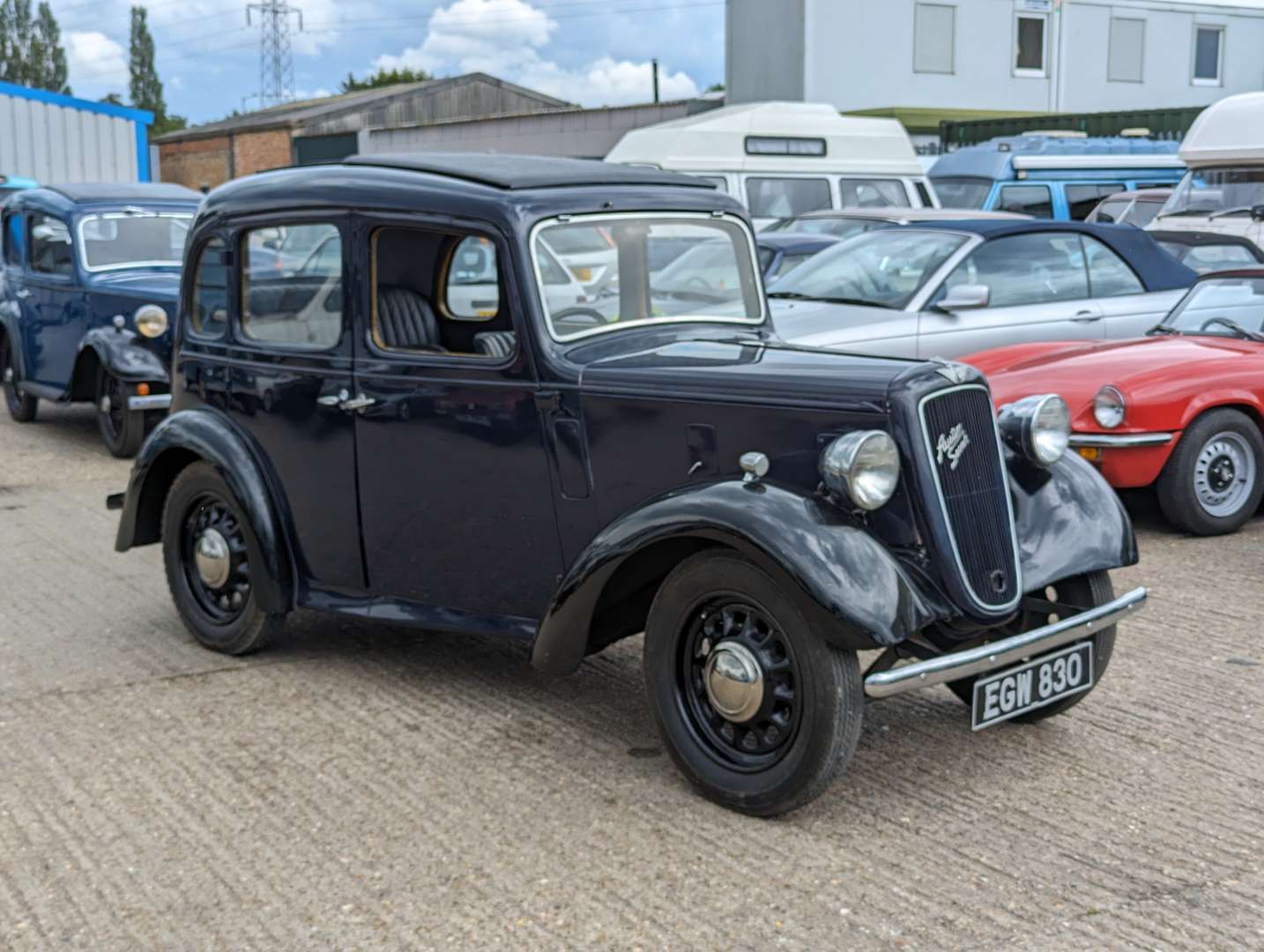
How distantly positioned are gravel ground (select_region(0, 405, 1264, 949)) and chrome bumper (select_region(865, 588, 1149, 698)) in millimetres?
444

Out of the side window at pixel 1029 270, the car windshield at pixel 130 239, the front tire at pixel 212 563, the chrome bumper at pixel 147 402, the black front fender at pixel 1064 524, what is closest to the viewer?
the black front fender at pixel 1064 524

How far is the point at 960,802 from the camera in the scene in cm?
425

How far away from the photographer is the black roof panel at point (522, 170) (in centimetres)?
495

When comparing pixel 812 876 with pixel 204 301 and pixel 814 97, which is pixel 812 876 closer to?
pixel 204 301

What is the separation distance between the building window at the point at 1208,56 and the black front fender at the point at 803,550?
37910 mm

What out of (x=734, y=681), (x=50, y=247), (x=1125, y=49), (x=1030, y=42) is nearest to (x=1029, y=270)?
(x=734, y=681)

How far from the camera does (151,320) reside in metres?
10.5

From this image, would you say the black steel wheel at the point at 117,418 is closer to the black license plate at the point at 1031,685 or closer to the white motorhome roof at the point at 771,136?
the white motorhome roof at the point at 771,136

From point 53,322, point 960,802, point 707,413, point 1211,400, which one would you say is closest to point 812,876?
point 960,802

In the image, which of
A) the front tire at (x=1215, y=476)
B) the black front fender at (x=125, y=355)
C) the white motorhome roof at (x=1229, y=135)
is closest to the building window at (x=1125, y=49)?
the white motorhome roof at (x=1229, y=135)

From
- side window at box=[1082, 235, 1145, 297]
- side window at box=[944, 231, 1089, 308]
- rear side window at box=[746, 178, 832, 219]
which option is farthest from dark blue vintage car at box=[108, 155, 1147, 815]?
rear side window at box=[746, 178, 832, 219]

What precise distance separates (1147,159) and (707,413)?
17073 mm

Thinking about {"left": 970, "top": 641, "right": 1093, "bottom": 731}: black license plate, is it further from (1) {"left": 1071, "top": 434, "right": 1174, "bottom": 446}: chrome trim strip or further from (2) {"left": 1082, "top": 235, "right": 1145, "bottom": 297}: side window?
(2) {"left": 1082, "top": 235, "right": 1145, "bottom": 297}: side window

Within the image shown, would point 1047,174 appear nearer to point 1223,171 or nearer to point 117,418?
point 1223,171
